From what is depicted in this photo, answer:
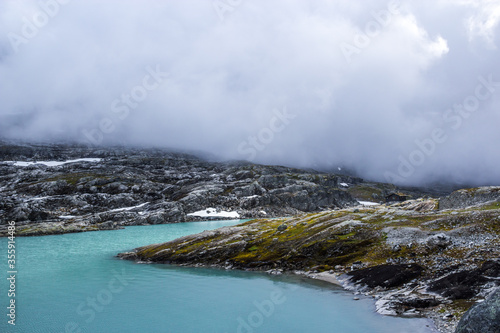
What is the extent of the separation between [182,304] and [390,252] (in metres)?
35.0

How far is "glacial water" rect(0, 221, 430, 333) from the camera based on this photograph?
37500 millimetres

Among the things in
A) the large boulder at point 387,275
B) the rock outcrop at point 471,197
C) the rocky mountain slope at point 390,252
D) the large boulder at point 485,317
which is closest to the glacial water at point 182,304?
the rocky mountain slope at point 390,252

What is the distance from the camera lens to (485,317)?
19.0 metres

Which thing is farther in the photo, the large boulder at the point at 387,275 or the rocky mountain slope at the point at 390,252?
the large boulder at the point at 387,275

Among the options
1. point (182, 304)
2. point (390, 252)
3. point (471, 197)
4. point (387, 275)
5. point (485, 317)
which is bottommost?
point (182, 304)

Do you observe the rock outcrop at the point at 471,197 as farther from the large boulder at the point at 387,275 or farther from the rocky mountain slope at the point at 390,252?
the large boulder at the point at 387,275

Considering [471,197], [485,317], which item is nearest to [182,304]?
[485,317]

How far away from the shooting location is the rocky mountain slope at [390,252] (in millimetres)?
35719

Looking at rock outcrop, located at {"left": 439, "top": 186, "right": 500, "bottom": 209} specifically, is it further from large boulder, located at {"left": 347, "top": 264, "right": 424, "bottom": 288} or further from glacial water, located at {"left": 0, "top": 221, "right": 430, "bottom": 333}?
glacial water, located at {"left": 0, "top": 221, "right": 430, "bottom": 333}

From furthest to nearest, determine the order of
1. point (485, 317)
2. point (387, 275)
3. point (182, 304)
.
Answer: point (182, 304) < point (387, 275) < point (485, 317)

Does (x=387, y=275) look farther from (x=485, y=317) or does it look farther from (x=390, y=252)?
(x=485, y=317)

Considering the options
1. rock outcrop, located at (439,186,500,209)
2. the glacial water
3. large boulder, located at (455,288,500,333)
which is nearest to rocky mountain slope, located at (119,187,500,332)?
rock outcrop, located at (439,186,500,209)

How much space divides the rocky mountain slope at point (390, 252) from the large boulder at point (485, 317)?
34.9 feet

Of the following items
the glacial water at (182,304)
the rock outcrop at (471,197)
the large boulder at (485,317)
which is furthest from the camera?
the rock outcrop at (471,197)
